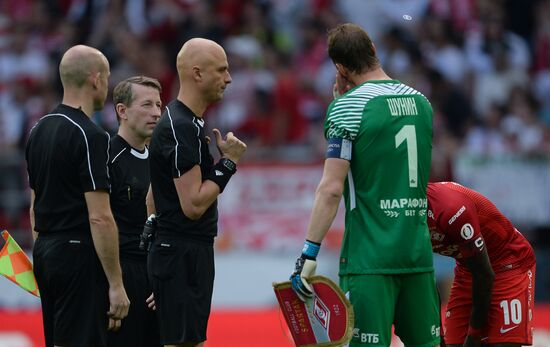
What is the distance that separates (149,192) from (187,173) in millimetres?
667

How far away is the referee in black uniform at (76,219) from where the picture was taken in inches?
265

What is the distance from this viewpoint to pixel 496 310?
25.7ft

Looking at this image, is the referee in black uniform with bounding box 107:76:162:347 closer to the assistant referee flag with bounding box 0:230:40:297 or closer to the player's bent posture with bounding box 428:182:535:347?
the assistant referee flag with bounding box 0:230:40:297

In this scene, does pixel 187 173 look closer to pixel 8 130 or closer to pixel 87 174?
pixel 87 174

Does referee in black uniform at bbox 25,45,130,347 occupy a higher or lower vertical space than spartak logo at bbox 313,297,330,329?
higher

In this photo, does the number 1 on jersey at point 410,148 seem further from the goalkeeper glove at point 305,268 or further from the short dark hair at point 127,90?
the short dark hair at point 127,90

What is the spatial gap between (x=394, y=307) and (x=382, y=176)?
798mm

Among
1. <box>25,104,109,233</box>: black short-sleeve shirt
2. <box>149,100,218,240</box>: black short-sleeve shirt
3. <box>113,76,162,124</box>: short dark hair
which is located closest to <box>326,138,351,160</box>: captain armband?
<box>149,100,218,240</box>: black short-sleeve shirt

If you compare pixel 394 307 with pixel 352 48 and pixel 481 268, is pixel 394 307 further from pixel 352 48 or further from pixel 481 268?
pixel 352 48

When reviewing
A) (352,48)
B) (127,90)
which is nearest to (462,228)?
(352,48)

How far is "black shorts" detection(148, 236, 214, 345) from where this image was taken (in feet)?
22.5

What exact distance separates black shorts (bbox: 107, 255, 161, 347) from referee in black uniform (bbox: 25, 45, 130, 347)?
30.3 inches

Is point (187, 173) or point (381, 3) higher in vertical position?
point (381, 3)

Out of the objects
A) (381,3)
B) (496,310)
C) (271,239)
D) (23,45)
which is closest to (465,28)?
(381,3)
